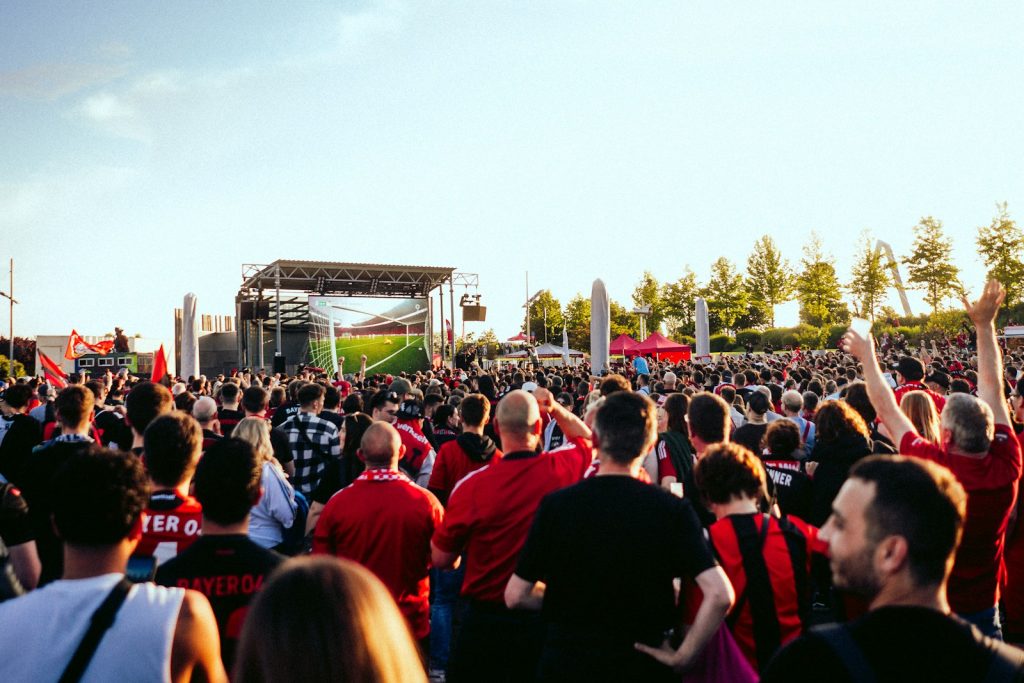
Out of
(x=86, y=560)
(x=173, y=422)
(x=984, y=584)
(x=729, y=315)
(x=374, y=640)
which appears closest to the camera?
(x=374, y=640)

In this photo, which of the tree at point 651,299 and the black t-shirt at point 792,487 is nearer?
the black t-shirt at point 792,487

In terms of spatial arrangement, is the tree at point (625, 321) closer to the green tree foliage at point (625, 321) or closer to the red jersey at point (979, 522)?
the green tree foliage at point (625, 321)

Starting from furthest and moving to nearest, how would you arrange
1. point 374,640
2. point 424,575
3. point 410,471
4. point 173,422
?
1. point 410,471
2. point 424,575
3. point 173,422
4. point 374,640

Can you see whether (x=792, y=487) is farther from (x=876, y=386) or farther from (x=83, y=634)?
(x=83, y=634)

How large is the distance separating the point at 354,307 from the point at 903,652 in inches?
1248

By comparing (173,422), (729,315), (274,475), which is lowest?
(274,475)

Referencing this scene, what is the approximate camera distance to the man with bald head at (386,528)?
3.55 m

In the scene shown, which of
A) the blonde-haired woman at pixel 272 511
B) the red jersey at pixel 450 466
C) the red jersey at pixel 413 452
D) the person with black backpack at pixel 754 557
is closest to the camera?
the person with black backpack at pixel 754 557

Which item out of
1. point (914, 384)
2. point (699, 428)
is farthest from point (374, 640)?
point (914, 384)

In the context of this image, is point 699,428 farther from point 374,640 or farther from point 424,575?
point 374,640

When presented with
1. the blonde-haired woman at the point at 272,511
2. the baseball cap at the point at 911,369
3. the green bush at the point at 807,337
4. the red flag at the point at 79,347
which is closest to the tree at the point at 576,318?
the green bush at the point at 807,337

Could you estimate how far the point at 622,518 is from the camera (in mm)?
2438

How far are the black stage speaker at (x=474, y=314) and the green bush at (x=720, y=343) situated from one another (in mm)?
25190

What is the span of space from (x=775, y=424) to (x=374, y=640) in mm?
3708
